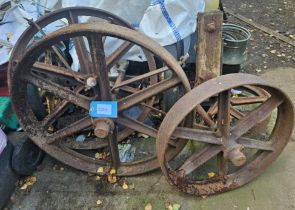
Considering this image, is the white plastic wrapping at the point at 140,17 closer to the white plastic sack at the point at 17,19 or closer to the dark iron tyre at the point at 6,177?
the white plastic sack at the point at 17,19

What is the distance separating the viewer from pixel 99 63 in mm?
2846

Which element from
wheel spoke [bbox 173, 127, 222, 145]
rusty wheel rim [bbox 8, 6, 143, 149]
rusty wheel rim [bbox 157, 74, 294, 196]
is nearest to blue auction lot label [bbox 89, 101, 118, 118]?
rusty wheel rim [bbox 157, 74, 294, 196]

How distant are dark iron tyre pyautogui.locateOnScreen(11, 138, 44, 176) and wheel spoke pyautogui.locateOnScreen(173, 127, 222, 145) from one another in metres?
1.67

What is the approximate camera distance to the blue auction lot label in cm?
307

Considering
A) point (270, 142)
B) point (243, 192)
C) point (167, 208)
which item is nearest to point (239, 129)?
point (270, 142)

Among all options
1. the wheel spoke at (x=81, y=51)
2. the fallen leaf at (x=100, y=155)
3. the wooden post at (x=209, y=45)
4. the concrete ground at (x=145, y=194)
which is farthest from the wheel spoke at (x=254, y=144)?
the wheel spoke at (x=81, y=51)

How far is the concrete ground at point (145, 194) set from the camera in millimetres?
3326

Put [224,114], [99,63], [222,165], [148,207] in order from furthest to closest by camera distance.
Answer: [148,207] → [222,165] → [224,114] → [99,63]

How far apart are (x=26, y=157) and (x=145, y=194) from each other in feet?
4.35

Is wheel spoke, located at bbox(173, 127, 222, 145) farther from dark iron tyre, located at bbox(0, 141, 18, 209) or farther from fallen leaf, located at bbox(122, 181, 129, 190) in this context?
dark iron tyre, located at bbox(0, 141, 18, 209)

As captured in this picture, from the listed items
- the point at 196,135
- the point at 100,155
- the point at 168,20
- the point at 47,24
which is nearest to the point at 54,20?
the point at 47,24

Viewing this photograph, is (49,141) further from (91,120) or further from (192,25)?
(192,25)

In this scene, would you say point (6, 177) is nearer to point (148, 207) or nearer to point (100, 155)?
point (100, 155)

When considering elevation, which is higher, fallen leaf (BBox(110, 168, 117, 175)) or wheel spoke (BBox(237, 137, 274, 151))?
wheel spoke (BBox(237, 137, 274, 151))
